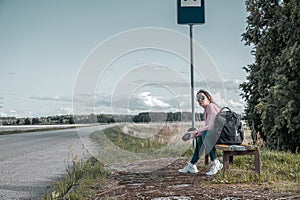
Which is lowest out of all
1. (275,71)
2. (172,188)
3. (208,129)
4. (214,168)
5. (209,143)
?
(172,188)

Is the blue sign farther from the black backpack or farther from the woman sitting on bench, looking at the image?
the black backpack

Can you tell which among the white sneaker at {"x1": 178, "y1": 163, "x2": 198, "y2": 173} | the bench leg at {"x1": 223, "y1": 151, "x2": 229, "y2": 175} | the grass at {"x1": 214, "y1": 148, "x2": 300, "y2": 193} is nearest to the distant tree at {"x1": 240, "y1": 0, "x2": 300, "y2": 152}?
the grass at {"x1": 214, "y1": 148, "x2": 300, "y2": 193}

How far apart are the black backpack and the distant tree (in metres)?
6.55

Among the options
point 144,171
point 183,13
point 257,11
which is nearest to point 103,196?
point 144,171

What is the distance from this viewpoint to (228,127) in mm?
6387

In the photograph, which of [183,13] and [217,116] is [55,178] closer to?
[217,116]

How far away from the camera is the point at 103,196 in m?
5.24

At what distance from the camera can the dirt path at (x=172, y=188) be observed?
503 cm

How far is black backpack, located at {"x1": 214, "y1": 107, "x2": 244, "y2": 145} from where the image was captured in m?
6.37

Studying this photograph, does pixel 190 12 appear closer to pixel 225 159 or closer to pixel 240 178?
pixel 225 159

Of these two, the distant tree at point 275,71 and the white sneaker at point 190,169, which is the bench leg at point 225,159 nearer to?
the white sneaker at point 190,169

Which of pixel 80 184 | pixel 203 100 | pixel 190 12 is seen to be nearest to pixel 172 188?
pixel 80 184

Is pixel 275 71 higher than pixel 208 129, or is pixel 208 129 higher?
pixel 275 71

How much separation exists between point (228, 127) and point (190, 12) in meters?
3.28
